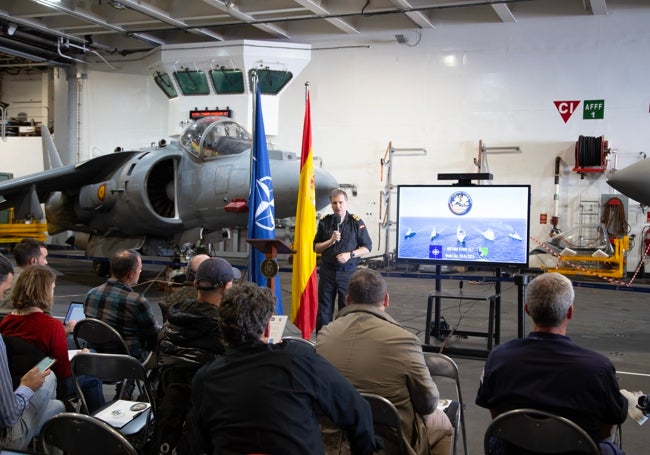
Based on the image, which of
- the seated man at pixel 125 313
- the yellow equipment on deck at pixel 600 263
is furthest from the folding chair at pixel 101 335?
the yellow equipment on deck at pixel 600 263

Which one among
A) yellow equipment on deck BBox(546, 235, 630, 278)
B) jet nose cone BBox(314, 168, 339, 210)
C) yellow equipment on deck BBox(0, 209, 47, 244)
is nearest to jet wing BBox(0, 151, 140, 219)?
jet nose cone BBox(314, 168, 339, 210)

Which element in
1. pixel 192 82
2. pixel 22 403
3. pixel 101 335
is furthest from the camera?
pixel 192 82

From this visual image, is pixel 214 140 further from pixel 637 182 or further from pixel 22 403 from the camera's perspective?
pixel 22 403

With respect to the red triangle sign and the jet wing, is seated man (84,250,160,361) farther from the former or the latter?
the red triangle sign

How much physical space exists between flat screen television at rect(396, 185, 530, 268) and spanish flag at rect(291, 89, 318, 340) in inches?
37.8

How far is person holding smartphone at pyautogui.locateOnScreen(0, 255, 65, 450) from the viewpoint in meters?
2.74

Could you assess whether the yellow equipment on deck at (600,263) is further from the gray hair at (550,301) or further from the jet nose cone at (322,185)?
the gray hair at (550,301)

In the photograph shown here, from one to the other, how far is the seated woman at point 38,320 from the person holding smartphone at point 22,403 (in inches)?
3.6

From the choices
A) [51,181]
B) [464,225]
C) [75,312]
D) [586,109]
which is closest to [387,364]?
[75,312]

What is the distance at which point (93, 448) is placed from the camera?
88.0 inches

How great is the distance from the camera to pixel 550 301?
8.77 feet

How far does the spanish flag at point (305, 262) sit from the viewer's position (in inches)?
248

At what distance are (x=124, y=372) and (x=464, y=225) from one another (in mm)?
4118

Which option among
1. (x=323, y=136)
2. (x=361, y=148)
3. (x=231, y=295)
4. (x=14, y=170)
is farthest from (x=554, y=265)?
(x=14, y=170)
